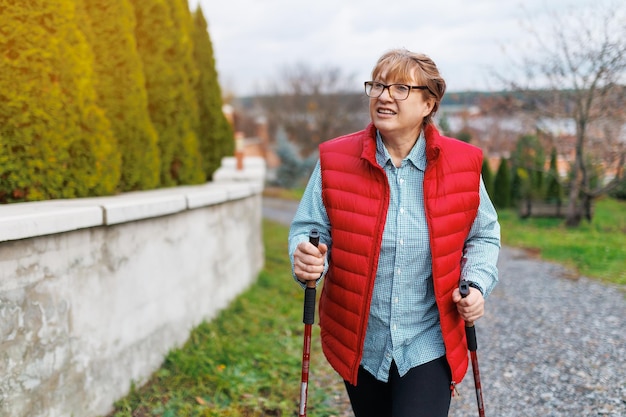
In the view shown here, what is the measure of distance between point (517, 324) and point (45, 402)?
460 cm

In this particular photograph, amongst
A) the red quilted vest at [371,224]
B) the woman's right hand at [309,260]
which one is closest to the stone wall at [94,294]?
the woman's right hand at [309,260]

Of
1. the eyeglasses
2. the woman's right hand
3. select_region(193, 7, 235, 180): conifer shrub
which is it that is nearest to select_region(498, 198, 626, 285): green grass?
select_region(193, 7, 235, 180): conifer shrub

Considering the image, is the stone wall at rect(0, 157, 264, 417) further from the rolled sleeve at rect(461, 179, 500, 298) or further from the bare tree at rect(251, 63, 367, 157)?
the bare tree at rect(251, 63, 367, 157)

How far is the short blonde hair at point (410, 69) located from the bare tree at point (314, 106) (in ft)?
110

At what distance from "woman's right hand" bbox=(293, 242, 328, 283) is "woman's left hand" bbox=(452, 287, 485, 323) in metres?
0.52

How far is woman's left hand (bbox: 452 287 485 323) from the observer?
7.61 ft

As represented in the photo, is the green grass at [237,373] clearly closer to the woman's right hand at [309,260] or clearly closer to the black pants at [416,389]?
the black pants at [416,389]

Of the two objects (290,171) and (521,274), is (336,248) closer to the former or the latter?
(521,274)

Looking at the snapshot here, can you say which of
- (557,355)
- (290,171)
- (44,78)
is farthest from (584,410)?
(290,171)

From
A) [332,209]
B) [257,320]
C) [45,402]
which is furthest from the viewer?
[257,320]

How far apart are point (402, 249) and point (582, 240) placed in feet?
34.8

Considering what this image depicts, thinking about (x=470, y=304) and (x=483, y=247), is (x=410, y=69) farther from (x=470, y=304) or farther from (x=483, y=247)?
(x=470, y=304)

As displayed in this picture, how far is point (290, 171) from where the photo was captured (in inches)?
1156

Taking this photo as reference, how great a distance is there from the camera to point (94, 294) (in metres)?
3.74
